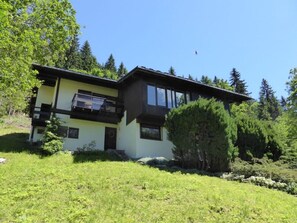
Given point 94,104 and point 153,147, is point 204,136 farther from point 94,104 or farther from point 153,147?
point 94,104

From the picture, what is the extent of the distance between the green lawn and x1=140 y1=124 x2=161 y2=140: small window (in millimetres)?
6335

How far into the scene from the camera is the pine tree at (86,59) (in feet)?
196

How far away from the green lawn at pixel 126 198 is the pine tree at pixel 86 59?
48.0 meters

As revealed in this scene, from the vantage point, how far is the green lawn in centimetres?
809

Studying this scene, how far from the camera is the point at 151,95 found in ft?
65.2

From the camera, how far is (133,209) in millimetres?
8492

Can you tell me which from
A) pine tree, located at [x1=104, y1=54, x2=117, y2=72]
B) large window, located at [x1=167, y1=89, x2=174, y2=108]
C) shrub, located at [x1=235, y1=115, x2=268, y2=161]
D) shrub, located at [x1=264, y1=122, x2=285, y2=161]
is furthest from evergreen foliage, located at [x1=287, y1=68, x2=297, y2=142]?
pine tree, located at [x1=104, y1=54, x2=117, y2=72]

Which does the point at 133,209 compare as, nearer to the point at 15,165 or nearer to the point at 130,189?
the point at 130,189

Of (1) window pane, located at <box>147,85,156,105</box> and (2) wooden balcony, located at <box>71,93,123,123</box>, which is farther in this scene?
(2) wooden balcony, located at <box>71,93,123,123</box>

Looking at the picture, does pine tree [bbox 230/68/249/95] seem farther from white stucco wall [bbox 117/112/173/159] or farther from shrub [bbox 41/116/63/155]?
shrub [bbox 41/116/63/155]

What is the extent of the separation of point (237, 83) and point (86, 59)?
33.7m

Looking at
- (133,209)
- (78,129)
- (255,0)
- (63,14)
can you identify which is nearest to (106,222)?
(133,209)

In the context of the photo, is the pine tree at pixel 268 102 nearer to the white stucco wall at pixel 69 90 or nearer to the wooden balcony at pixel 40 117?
the white stucco wall at pixel 69 90

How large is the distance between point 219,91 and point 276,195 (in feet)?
43.4
